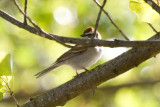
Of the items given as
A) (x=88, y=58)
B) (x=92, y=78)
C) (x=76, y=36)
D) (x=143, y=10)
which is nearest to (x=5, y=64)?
Answer: (x=92, y=78)

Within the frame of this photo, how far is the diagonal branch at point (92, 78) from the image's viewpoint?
9.70 feet

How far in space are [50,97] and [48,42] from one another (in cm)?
282

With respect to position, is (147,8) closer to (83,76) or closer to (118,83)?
(83,76)

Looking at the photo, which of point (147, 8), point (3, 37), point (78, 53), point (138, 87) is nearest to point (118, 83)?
point (138, 87)

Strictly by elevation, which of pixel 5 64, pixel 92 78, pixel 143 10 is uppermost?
pixel 143 10

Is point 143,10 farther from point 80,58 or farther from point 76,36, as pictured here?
point 76,36

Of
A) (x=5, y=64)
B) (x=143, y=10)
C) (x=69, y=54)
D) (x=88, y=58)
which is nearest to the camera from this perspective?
(x=143, y=10)

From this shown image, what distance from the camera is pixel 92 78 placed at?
10.2 feet

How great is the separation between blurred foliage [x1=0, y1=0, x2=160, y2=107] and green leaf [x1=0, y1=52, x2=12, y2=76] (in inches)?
104

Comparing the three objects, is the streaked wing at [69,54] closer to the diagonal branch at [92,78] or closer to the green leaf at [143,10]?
the diagonal branch at [92,78]

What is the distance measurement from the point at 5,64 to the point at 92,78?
2.86ft

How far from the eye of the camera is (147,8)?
250 cm

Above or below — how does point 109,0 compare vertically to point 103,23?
above

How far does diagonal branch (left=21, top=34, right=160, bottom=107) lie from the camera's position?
9.70ft
